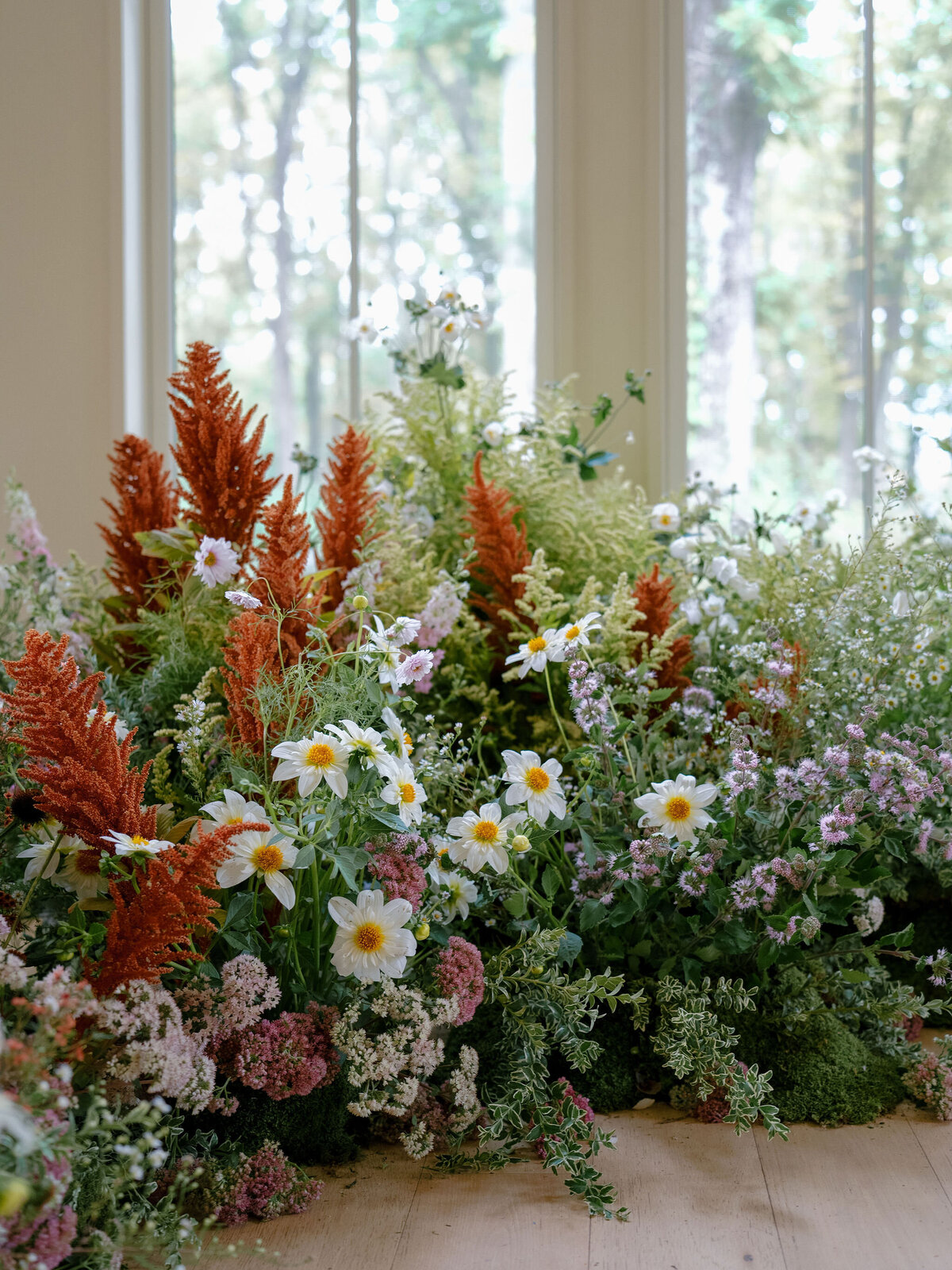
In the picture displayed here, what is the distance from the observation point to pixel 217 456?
1448 millimetres

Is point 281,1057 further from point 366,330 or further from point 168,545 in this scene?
point 366,330

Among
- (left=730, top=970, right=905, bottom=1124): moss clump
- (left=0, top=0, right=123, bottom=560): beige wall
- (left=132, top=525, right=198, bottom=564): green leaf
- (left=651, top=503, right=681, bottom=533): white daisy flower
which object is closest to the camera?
(left=730, top=970, right=905, bottom=1124): moss clump

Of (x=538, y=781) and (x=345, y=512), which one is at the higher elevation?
(x=345, y=512)

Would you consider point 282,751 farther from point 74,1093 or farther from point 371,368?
point 371,368

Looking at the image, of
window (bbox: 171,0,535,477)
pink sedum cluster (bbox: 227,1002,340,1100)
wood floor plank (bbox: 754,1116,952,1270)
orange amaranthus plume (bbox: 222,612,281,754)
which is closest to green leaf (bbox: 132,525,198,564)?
orange amaranthus plume (bbox: 222,612,281,754)

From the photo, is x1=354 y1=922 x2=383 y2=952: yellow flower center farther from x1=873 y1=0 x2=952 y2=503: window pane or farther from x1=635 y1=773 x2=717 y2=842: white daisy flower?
x1=873 y1=0 x2=952 y2=503: window pane

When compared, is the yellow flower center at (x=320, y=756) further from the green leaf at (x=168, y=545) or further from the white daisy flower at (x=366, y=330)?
the white daisy flower at (x=366, y=330)

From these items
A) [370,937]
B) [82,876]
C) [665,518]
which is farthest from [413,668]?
[665,518]

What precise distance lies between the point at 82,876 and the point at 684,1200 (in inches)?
27.9

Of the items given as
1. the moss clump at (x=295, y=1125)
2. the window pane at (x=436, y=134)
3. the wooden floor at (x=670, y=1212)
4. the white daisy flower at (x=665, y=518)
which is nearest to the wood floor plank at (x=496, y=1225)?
the wooden floor at (x=670, y=1212)

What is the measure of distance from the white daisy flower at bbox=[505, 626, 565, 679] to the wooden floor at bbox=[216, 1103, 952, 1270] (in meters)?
0.57

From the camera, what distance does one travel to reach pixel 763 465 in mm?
2277

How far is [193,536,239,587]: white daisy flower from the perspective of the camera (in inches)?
54.5

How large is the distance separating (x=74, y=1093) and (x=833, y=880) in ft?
2.83
